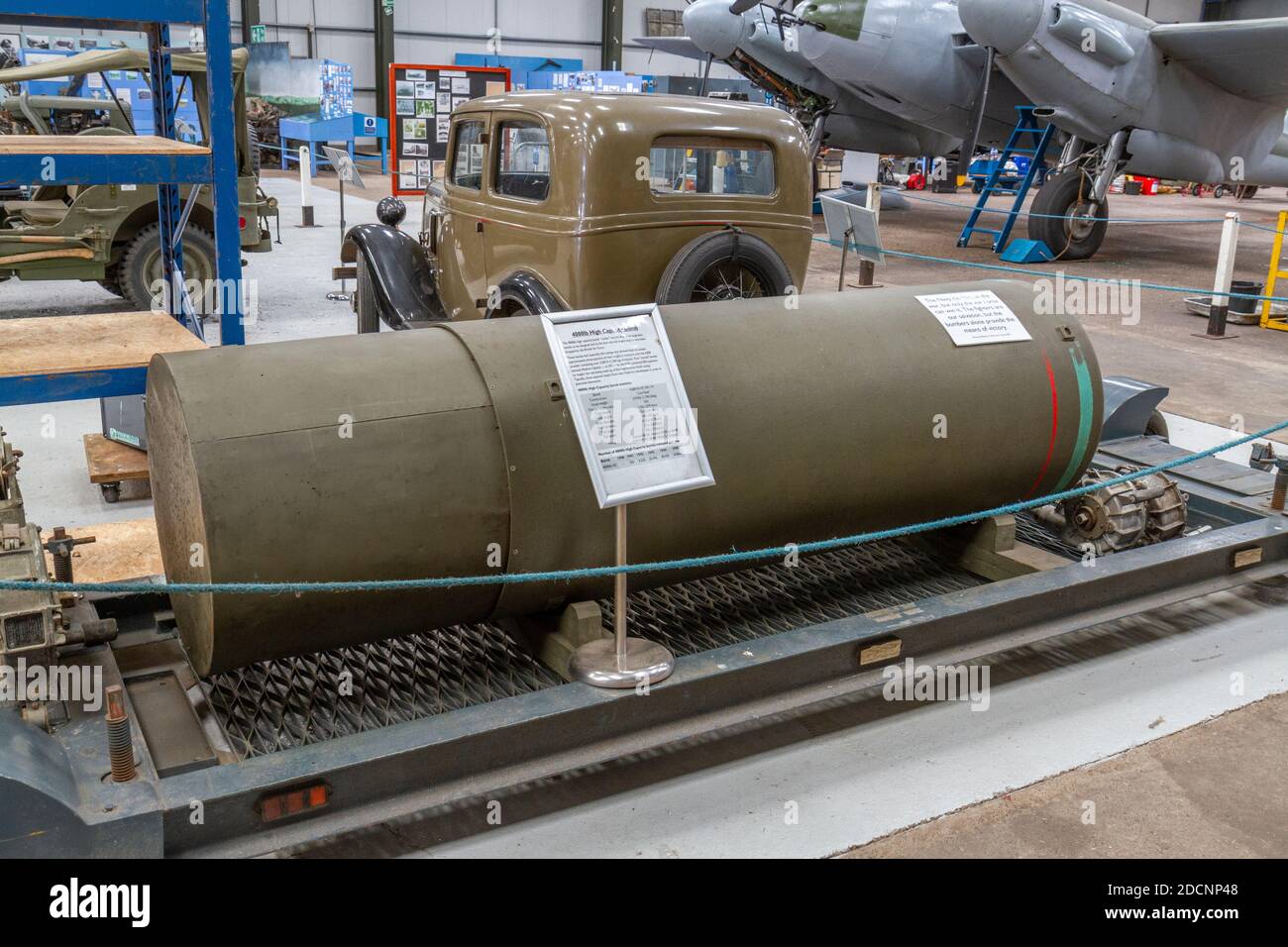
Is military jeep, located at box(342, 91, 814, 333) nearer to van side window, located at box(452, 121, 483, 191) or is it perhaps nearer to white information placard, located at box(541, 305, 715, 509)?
van side window, located at box(452, 121, 483, 191)

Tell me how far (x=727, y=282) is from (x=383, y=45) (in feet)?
86.9

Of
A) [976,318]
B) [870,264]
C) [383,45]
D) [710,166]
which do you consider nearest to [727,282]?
[710,166]

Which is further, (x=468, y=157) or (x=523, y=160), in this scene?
(x=468, y=157)

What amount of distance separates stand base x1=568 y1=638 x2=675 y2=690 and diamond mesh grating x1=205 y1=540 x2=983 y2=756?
226 millimetres

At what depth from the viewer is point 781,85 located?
1675 centimetres

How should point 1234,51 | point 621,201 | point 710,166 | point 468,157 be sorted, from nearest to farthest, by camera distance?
1. point 621,201
2. point 710,166
3. point 468,157
4. point 1234,51

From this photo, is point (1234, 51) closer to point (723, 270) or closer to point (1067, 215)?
point (1067, 215)

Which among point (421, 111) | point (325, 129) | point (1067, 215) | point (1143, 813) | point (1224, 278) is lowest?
point (1143, 813)

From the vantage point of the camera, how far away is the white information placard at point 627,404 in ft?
9.49

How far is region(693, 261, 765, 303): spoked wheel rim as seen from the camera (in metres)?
5.78

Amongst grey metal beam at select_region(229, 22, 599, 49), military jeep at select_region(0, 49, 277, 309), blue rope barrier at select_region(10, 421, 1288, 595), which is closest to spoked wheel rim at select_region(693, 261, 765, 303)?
blue rope barrier at select_region(10, 421, 1288, 595)

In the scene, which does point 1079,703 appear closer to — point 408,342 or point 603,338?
point 603,338

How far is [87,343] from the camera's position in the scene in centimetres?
409
